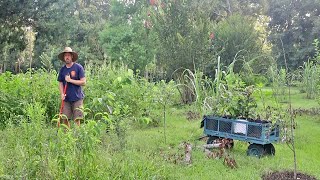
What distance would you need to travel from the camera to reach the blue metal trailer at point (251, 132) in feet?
18.6

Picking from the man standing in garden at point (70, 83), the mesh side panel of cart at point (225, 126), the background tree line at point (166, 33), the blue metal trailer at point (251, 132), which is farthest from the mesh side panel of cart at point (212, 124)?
the man standing in garden at point (70, 83)

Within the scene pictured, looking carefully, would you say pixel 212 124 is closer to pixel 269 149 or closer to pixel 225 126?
pixel 225 126

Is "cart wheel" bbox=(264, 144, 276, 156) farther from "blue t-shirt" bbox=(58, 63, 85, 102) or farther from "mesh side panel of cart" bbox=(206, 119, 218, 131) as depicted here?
"blue t-shirt" bbox=(58, 63, 85, 102)

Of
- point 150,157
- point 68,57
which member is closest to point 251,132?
point 150,157

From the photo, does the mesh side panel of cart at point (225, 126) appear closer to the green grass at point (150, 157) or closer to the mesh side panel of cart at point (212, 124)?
the mesh side panel of cart at point (212, 124)

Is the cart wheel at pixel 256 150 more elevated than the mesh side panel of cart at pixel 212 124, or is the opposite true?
the mesh side panel of cart at pixel 212 124

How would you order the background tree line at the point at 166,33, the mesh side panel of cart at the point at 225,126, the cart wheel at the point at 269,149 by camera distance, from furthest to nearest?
1. the background tree line at the point at 166,33
2. the mesh side panel of cart at the point at 225,126
3. the cart wheel at the point at 269,149

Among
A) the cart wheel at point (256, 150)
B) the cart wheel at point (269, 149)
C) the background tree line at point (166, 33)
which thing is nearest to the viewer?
the cart wheel at point (256, 150)

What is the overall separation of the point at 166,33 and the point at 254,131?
8.08 meters

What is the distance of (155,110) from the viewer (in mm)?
9156

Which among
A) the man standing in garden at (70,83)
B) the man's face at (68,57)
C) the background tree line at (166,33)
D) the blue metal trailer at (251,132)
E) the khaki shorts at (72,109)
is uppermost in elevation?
the background tree line at (166,33)

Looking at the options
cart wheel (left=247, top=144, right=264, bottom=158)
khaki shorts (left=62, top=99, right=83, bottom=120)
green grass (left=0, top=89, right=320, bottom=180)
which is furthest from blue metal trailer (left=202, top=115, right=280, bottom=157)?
khaki shorts (left=62, top=99, right=83, bottom=120)

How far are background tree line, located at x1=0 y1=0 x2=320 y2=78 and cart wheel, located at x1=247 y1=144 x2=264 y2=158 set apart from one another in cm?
134

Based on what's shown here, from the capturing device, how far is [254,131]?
5.77 metres
